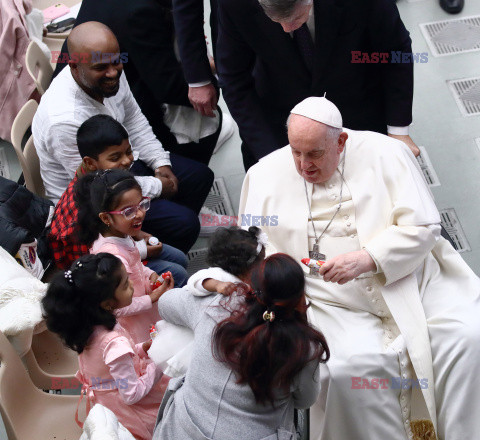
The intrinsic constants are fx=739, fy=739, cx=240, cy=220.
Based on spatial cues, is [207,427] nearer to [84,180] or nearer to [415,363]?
[415,363]

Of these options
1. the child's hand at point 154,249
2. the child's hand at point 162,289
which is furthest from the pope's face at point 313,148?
the child's hand at point 154,249

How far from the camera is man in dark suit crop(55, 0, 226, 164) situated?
4285 millimetres

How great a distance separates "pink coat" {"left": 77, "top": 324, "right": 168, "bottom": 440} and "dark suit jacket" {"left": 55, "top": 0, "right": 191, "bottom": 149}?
6.04 feet

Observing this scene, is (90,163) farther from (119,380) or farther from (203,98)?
(119,380)

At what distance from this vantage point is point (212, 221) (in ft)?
16.1

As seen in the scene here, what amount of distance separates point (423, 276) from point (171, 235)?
1.49 meters

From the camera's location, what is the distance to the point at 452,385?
10.3 ft

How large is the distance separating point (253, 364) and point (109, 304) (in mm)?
802

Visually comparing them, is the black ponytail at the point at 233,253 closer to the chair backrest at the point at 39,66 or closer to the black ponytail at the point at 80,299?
the black ponytail at the point at 80,299

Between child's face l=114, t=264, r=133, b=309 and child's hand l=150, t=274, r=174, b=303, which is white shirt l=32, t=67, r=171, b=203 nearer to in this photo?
child's hand l=150, t=274, r=174, b=303

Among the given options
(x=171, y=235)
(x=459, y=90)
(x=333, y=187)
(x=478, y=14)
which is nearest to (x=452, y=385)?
(x=333, y=187)

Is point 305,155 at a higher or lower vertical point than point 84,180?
higher

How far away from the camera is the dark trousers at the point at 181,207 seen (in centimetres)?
417

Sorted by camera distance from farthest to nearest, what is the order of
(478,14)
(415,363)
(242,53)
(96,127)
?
(478,14), (242,53), (96,127), (415,363)
